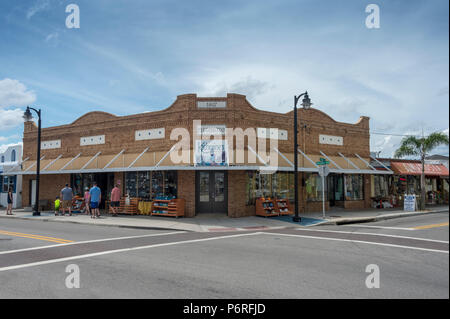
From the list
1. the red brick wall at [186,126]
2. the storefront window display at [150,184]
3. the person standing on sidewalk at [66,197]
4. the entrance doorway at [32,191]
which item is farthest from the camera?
the entrance doorway at [32,191]

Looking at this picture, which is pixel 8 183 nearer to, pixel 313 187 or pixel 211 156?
pixel 211 156

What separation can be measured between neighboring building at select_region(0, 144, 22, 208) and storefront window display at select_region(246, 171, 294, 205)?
18420 mm

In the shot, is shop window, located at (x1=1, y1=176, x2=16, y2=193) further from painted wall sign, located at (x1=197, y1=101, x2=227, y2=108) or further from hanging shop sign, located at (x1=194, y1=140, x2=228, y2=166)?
painted wall sign, located at (x1=197, y1=101, x2=227, y2=108)

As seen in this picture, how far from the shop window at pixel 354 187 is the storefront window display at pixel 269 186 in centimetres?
519

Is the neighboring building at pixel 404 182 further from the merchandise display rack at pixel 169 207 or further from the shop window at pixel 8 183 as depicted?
the shop window at pixel 8 183

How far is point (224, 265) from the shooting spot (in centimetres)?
681

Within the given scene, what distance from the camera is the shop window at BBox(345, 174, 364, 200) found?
2155cm

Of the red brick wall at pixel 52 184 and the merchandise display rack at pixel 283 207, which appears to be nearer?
the merchandise display rack at pixel 283 207

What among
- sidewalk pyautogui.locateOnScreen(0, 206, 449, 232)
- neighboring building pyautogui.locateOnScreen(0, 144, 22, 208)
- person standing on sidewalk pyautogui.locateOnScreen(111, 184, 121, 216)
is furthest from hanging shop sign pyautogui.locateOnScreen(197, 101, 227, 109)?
neighboring building pyautogui.locateOnScreen(0, 144, 22, 208)

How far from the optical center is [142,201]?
17.8 meters

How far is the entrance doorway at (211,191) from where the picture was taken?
16.8 meters

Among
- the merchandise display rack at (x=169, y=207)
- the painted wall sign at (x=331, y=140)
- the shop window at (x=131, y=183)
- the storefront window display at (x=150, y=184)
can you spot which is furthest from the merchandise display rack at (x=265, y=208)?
the shop window at (x=131, y=183)

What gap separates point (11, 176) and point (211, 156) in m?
18.3

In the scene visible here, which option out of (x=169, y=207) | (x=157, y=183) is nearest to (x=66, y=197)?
(x=157, y=183)
